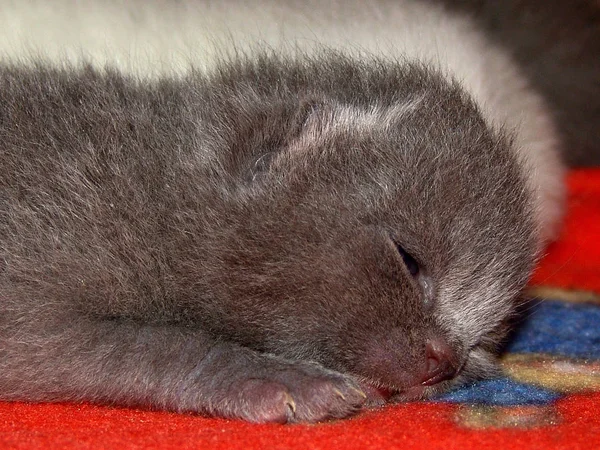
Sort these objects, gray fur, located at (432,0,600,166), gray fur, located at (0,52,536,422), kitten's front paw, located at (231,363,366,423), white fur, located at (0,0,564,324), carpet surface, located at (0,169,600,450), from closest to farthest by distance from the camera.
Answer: carpet surface, located at (0,169,600,450) < kitten's front paw, located at (231,363,366,423) < gray fur, located at (0,52,536,422) < white fur, located at (0,0,564,324) < gray fur, located at (432,0,600,166)

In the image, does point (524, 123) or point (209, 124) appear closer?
point (209, 124)

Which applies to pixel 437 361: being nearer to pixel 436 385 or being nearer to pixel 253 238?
pixel 436 385

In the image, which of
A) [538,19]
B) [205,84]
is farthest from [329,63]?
[538,19]

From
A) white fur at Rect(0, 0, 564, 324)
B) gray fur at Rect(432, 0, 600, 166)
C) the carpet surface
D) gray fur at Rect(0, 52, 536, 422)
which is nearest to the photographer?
the carpet surface

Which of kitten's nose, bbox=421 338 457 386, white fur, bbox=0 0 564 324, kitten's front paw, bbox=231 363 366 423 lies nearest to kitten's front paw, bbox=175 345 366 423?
kitten's front paw, bbox=231 363 366 423

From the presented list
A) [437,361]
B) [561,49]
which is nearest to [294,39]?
[437,361]

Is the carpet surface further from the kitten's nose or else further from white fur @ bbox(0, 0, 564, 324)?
white fur @ bbox(0, 0, 564, 324)

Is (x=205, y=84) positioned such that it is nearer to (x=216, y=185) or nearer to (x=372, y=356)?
(x=216, y=185)
